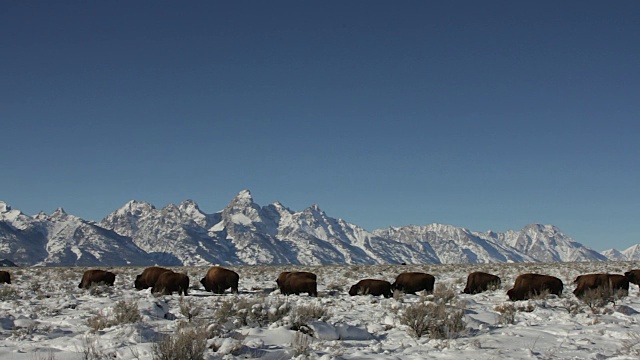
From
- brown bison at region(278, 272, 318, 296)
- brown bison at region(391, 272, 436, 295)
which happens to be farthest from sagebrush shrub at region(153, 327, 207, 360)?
brown bison at region(391, 272, 436, 295)

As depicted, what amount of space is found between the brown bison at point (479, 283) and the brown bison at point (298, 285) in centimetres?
569

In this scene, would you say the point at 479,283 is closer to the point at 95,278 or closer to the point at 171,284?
the point at 171,284

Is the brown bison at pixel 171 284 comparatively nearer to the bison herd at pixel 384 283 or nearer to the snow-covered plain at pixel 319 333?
the bison herd at pixel 384 283

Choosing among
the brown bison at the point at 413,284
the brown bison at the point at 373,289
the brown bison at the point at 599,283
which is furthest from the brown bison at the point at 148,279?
the brown bison at the point at 599,283

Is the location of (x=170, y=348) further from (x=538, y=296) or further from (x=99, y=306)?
(x=538, y=296)

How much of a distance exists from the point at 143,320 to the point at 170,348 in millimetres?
4078

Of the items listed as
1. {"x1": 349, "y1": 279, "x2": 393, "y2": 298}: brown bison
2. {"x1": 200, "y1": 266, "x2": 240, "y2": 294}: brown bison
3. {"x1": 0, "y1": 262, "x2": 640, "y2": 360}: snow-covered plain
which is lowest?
{"x1": 0, "y1": 262, "x2": 640, "y2": 360}: snow-covered plain

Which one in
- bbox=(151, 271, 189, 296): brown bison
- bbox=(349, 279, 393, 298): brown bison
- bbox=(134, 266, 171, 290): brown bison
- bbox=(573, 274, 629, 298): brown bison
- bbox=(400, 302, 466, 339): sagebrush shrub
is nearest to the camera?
bbox=(400, 302, 466, 339): sagebrush shrub

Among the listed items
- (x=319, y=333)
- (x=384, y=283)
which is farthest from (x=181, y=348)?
(x=384, y=283)

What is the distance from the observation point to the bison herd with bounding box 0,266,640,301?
15156 millimetres

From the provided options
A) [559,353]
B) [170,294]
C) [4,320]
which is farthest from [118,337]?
[170,294]

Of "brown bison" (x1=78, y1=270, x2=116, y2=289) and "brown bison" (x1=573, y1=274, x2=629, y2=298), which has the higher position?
"brown bison" (x1=78, y1=270, x2=116, y2=289)

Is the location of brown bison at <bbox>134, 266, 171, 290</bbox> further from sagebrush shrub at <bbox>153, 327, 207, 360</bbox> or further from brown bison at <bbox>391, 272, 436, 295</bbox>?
sagebrush shrub at <bbox>153, 327, 207, 360</bbox>

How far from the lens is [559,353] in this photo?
A: 7.78 metres
